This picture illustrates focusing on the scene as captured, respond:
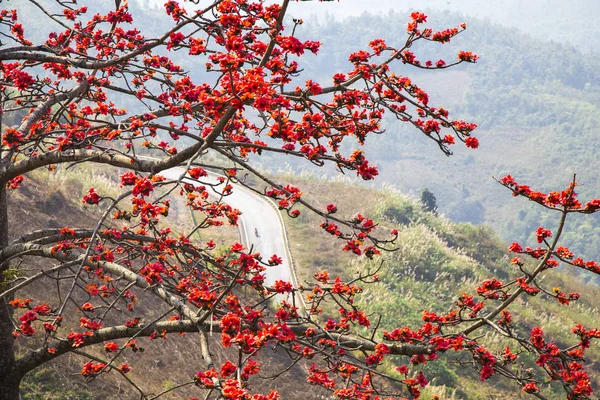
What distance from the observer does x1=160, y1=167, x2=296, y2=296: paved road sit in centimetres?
2411

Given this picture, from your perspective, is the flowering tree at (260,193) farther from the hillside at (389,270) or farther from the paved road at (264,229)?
the paved road at (264,229)

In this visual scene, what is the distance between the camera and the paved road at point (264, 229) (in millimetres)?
24109

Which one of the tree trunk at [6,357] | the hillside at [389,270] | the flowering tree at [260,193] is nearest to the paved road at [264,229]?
the hillside at [389,270]

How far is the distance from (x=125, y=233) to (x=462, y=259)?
21.8 m

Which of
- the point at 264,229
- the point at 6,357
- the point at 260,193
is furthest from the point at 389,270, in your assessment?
the point at 260,193

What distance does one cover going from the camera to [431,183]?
15362 cm

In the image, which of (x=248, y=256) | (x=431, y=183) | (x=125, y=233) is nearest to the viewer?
(x=248, y=256)

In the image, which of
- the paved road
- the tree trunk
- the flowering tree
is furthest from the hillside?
the flowering tree

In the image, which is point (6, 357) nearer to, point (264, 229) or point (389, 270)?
point (389, 270)

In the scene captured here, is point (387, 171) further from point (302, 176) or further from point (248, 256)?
point (248, 256)

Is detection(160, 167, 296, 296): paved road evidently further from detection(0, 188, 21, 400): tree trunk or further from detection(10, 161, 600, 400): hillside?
detection(0, 188, 21, 400): tree trunk

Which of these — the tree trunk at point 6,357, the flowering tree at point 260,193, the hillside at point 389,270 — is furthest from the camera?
the hillside at point 389,270

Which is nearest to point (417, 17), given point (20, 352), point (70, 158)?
point (70, 158)

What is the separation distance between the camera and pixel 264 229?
28.3 m
